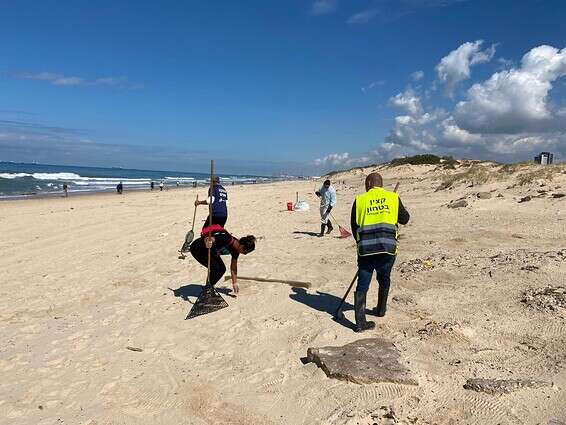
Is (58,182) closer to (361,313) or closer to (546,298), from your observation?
(361,313)

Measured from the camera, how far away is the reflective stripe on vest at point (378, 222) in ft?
18.2

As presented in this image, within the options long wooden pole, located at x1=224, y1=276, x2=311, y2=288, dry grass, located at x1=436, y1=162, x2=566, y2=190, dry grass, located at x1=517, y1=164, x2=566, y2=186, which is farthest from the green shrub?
long wooden pole, located at x1=224, y1=276, x2=311, y2=288

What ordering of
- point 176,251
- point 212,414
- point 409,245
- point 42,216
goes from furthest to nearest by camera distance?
point 42,216 < point 176,251 < point 409,245 < point 212,414

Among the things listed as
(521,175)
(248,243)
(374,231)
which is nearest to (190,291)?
(248,243)

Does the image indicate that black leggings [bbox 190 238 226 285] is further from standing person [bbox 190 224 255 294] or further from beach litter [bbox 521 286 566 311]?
beach litter [bbox 521 286 566 311]

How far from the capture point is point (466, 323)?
18.3 ft

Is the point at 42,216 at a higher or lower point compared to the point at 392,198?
lower

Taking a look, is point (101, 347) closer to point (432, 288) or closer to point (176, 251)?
point (432, 288)

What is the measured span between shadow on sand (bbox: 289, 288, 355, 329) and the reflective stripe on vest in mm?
1118

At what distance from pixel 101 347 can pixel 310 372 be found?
8.99ft

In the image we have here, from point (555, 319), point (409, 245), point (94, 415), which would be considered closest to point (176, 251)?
point (409, 245)

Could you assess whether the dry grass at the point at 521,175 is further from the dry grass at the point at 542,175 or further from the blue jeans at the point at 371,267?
the blue jeans at the point at 371,267

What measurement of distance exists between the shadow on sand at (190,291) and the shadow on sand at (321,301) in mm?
1064

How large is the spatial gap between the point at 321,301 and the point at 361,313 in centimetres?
144
